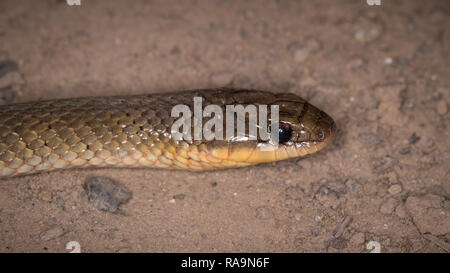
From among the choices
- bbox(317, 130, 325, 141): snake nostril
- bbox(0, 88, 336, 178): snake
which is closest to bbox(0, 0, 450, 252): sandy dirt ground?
bbox(0, 88, 336, 178): snake

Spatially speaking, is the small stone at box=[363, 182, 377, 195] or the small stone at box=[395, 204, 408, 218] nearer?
the small stone at box=[395, 204, 408, 218]

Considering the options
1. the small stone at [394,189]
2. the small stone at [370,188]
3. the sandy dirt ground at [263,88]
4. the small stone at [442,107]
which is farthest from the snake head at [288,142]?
the small stone at [442,107]

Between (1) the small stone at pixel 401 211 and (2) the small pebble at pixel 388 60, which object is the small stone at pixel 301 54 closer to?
(2) the small pebble at pixel 388 60

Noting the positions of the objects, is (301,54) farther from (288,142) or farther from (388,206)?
(388,206)

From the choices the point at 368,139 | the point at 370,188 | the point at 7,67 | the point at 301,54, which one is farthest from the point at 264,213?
the point at 7,67

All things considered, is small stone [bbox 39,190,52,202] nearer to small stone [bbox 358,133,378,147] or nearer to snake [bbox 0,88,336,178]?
snake [bbox 0,88,336,178]

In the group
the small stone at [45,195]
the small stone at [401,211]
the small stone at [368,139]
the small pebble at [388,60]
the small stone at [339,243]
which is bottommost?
the small stone at [339,243]

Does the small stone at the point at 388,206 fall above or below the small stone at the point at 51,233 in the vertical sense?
above
